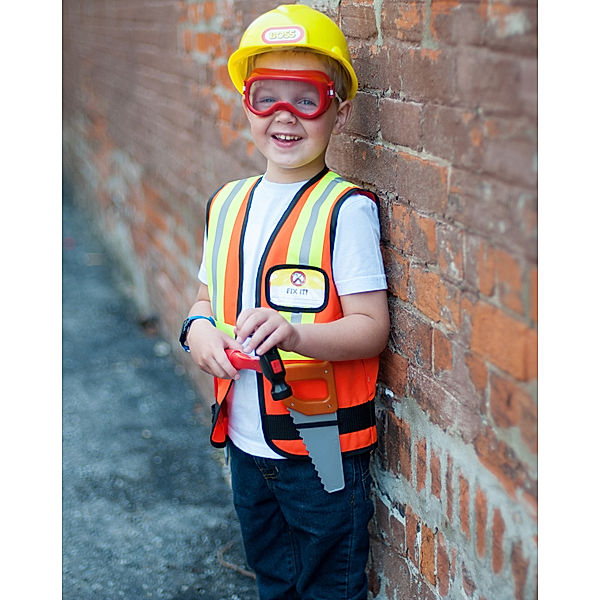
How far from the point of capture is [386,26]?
209 centimetres

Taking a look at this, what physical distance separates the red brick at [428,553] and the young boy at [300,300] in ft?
0.65

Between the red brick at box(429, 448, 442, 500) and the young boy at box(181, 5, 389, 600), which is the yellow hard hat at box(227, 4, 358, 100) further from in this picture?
the red brick at box(429, 448, 442, 500)

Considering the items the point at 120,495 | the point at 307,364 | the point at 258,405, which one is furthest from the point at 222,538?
the point at 307,364

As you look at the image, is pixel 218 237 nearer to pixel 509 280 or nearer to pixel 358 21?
pixel 358 21

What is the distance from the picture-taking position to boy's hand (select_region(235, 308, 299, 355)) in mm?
1914

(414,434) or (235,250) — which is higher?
(235,250)

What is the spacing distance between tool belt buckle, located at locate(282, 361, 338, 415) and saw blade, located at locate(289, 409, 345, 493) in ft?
0.06

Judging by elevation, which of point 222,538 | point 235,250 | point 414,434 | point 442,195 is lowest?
point 222,538

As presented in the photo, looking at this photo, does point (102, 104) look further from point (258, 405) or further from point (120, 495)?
point (258, 405)

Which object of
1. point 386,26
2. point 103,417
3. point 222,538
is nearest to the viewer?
point 386,26

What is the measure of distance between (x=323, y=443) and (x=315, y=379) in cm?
18

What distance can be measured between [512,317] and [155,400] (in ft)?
10.6

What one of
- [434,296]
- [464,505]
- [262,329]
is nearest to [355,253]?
[434,296]

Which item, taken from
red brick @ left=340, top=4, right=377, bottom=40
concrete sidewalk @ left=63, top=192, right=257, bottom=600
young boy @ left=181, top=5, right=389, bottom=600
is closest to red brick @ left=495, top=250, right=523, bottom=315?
young boy @ left=181, top=5, right=389, bottom=600
